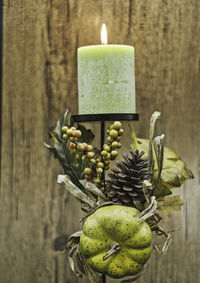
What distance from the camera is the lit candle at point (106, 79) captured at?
682 mm

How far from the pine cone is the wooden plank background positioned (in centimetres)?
24

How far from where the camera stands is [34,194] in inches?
36.8

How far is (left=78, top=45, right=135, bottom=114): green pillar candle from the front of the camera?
682 millimetres

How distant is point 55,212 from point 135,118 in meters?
0.33

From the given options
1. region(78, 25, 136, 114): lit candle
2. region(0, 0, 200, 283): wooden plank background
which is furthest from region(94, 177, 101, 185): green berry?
region(0, 0, 200, 283): wooden plank background

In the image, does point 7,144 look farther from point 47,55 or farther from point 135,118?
point 135,118

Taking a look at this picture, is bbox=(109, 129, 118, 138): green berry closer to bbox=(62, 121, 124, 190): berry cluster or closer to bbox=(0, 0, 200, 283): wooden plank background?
bbox=(62, 121, 124, 190): berry cluster

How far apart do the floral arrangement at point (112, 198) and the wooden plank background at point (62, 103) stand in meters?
0.17

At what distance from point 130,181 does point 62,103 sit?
1.02 feet

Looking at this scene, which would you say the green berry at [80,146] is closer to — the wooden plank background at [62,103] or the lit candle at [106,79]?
the lit candle at [106,79]

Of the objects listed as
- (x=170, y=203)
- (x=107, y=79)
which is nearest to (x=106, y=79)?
(x=107, y=79)

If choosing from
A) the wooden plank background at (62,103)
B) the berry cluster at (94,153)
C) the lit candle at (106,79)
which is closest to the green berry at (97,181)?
the berry cluster at (94,153)

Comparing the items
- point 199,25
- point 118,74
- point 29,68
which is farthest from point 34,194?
point 199,25

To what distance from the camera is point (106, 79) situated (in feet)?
2.24
